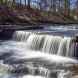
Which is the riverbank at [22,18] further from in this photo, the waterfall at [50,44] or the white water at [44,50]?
the waterfall at [50,44]

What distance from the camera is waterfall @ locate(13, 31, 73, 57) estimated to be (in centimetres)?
1502

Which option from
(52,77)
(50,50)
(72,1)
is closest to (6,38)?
(50,50)

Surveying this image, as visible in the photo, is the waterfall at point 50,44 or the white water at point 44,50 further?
the waterfall at point 50,44

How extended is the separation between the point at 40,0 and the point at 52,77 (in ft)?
164

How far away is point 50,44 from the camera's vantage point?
16328 millimetres

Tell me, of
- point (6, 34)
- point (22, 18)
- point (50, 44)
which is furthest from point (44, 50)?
→ point (22, 18)

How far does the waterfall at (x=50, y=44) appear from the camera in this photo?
15.0 m

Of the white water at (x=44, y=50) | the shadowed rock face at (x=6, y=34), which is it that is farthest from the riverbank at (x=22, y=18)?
the white water at (x=44, y=50)

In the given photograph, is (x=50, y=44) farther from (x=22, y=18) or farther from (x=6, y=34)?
(x=22, y=18)

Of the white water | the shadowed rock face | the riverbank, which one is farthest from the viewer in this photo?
the riverbank

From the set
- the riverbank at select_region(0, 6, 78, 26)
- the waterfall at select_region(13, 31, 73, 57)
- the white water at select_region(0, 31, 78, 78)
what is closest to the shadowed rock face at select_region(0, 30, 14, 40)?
the white water at select_region(0, 31, 78, 78)

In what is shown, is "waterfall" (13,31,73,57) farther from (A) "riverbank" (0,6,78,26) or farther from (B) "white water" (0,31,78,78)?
(A) "riverbank" (0,6,78,26)

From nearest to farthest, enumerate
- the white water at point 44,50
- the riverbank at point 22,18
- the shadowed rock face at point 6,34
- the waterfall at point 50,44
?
1. the white water at point 44,50
2. the waterfall at point 50,44
3. the shadowed rock face at point 6,34
4. the riverbank at point 22,18

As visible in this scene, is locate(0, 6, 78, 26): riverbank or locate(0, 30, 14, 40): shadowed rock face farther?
locate(0, 6, 78, 26): riverbank
